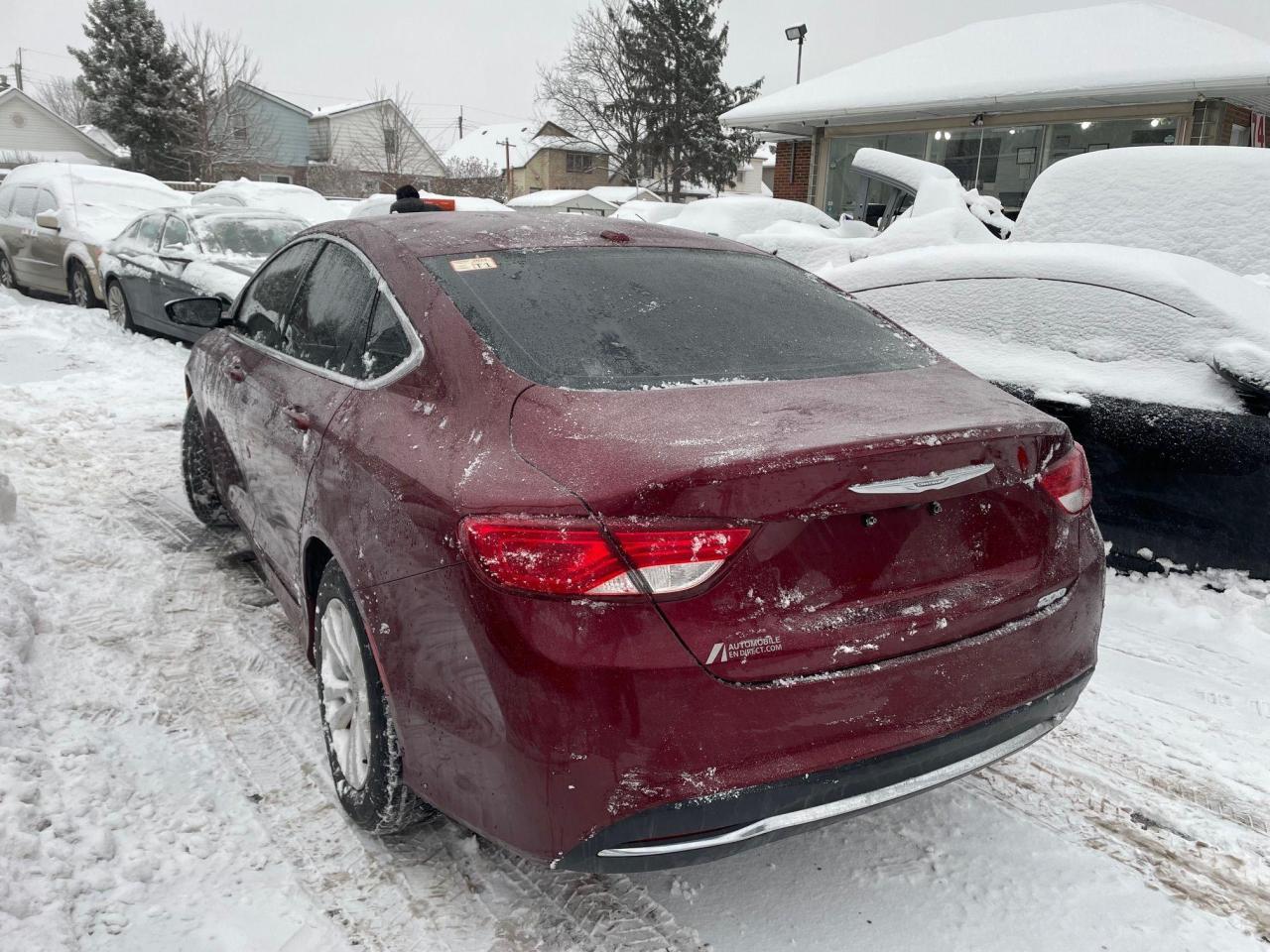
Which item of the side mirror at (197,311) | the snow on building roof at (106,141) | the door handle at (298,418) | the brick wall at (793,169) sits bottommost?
the door handle at (298,418)

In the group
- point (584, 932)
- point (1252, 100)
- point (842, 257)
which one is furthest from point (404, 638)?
point (1252, 100)

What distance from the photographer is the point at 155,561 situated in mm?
4176

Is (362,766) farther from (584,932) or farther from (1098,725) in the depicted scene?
(1098,725)

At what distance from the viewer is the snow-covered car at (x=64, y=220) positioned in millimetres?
11203

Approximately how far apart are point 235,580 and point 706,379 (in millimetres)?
2729

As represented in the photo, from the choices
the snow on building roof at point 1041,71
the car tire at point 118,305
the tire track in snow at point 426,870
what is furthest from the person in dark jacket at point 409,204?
the snow on building roof at point 1041,71

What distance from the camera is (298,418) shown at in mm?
2760

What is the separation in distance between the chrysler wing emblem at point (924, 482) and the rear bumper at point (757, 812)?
21.2 inches

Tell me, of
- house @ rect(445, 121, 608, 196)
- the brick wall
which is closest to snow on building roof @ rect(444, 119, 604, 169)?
A: house @ rect(445, 121, 608, 196)

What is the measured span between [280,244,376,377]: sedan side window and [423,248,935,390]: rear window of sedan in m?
0.32

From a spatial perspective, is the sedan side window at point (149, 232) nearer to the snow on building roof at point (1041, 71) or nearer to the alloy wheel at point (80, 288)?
the alloy wheel at point (80, 288)

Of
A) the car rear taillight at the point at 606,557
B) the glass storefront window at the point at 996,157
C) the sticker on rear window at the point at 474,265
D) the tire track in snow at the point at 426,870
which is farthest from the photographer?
the glass storefront window at the point at 996,157

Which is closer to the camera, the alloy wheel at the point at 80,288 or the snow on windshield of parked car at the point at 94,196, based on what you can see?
the alloy wheel at the point at 80,288

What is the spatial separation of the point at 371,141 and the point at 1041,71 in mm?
44300
